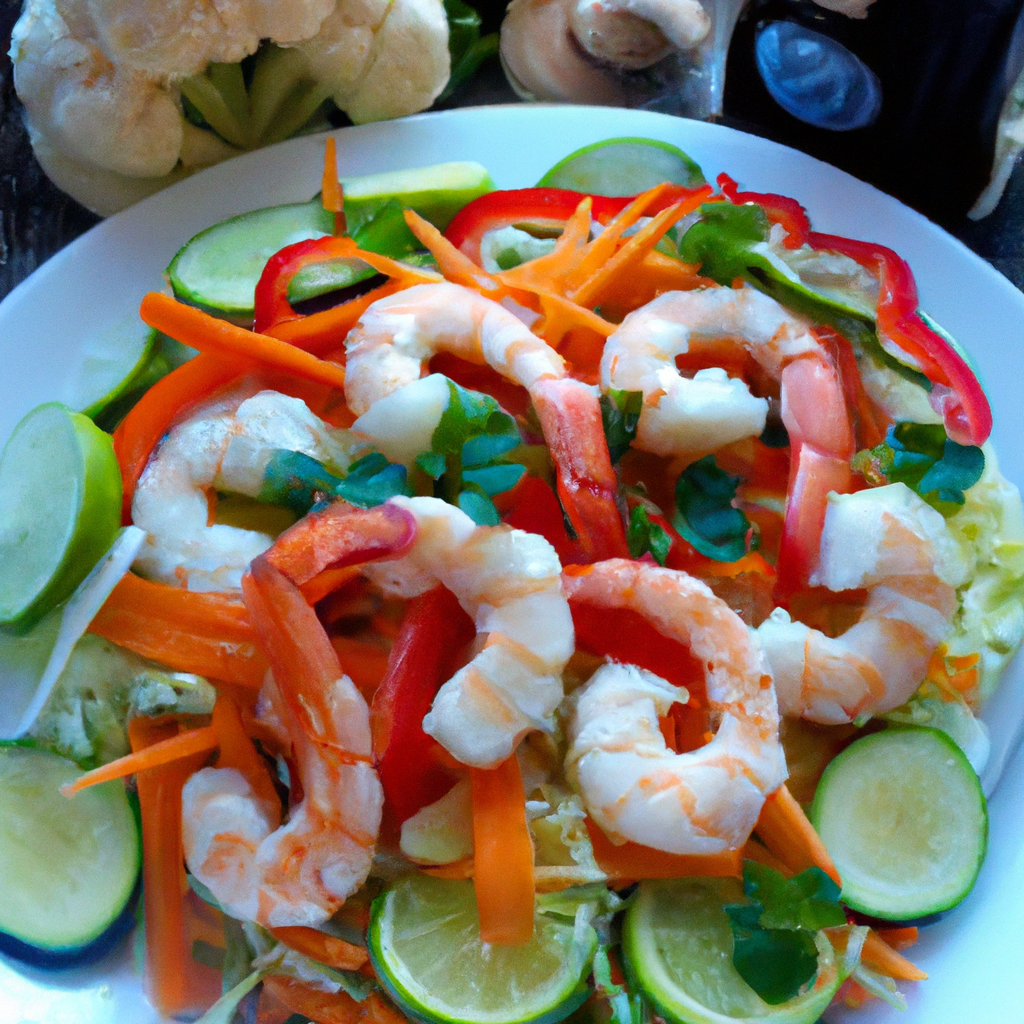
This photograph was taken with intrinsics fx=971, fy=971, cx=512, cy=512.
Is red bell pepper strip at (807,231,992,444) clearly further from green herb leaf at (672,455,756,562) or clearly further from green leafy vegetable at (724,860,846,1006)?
green leafy vegetable at (724,860,846,1006)

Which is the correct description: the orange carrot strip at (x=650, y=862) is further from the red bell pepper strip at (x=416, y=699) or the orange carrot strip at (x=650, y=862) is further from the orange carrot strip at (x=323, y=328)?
the orange carrot strip at (x=323, y=328)

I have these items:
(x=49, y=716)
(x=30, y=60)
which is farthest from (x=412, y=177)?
(x=49, y=716)

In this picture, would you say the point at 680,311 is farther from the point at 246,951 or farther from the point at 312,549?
the point at 246,951

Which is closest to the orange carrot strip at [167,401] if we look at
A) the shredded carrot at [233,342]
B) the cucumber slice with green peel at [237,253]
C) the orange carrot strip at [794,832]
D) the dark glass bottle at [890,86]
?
the shredded carrot at [233,342]

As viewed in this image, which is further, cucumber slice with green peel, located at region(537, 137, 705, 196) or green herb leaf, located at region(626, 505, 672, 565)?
cucumber slice with green peel, located at region(537, 137, 705, 196)

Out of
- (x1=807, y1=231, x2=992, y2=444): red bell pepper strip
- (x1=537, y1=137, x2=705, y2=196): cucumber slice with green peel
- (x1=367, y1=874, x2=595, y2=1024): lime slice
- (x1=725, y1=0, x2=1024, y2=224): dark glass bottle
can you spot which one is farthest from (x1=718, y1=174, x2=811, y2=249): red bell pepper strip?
(x1=367, y1=874, x2=595, y2=1024): lime slice

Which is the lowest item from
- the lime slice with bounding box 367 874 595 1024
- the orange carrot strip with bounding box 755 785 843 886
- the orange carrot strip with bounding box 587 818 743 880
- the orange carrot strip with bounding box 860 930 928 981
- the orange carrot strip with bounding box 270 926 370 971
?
the orange carrot strip with bounding box 270 926 370 971
